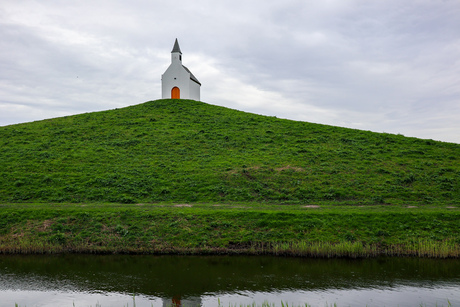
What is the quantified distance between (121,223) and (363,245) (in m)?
17.9

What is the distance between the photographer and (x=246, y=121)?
64188mm

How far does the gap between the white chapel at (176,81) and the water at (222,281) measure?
194 ft

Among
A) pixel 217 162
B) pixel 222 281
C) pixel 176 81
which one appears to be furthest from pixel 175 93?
pixel 222 281

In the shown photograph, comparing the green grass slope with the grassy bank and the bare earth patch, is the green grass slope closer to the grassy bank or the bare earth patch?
the bare earth patch

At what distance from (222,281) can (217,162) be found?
27.4 m

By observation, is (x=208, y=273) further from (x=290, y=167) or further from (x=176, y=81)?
(x=176, y=81)

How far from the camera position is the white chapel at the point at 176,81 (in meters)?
77.4

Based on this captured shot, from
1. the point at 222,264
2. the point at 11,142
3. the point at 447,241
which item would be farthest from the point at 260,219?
the point at 11,142

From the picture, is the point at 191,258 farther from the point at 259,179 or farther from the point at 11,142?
the point at 11,142

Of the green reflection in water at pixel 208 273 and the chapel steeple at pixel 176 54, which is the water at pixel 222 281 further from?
the chapel steeple at pixel 176 54

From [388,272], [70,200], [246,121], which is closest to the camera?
[388,272]

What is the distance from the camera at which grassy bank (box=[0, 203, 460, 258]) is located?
24.1 metres

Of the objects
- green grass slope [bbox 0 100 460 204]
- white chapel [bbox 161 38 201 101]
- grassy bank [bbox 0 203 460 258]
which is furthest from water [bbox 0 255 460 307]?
white chapel [bbox 161 38 201 101]

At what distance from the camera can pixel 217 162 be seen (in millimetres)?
45000
